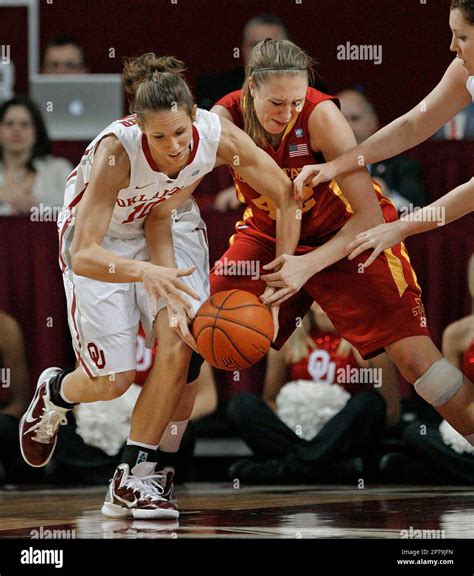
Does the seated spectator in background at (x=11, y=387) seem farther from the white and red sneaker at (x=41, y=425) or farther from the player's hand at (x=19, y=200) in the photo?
the white and red sneaker at (x=41, y=425)

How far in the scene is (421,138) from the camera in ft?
13.4

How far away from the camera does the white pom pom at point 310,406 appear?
5.08m

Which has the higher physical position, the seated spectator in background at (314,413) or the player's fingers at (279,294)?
the player's fingers at (279,294)

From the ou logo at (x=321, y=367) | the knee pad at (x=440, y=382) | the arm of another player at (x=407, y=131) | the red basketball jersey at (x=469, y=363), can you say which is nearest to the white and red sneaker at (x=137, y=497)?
the knee pad at (x=440, y=382)

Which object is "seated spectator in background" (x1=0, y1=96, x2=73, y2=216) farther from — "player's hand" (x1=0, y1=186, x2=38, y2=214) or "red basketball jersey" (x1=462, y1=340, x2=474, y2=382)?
"red basketball jersey" (x1=462, y1=340, x2=474, y2=382)

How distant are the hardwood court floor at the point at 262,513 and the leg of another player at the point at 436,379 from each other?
1.10 feet

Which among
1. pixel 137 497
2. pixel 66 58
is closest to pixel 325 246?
pixel 137 497

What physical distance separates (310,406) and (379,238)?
146 centimetres

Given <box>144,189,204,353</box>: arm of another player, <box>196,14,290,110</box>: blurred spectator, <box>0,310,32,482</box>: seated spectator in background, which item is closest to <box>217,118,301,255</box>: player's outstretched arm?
<box>144,189,204,353</box>: arm of another player

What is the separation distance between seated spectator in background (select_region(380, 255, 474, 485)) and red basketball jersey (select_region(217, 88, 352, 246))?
114cm

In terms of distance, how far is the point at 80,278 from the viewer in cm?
391

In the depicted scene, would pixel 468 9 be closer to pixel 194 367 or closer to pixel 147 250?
pixel 147 250

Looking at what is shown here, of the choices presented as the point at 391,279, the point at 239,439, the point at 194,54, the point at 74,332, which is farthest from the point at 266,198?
the point at 194,54

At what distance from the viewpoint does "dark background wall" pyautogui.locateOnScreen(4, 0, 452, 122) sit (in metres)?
7.17
